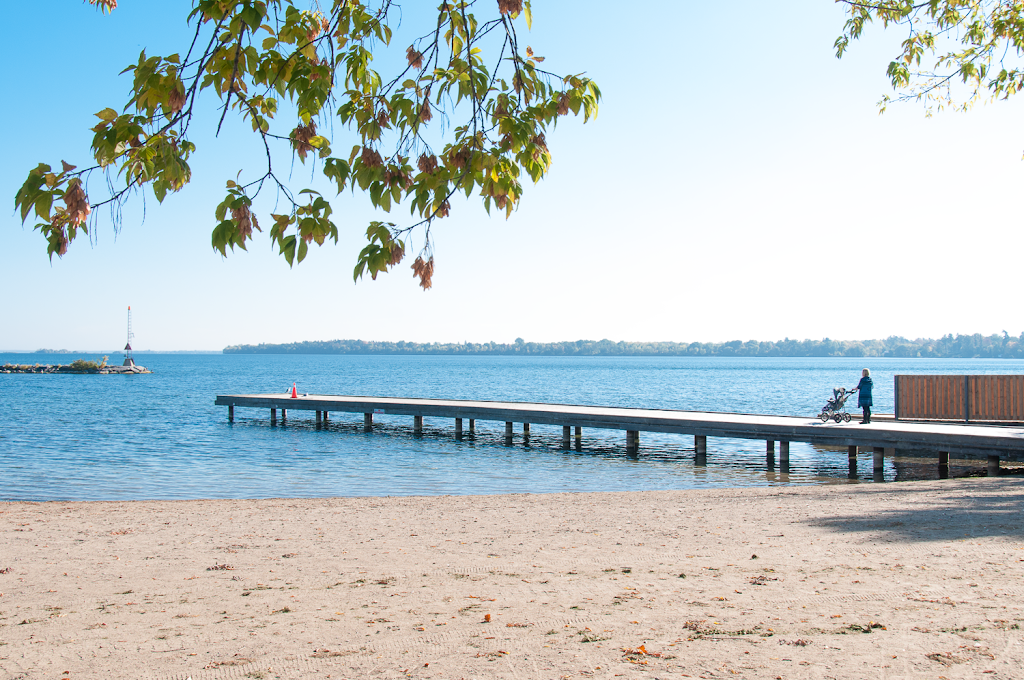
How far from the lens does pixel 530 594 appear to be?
21.0 feet

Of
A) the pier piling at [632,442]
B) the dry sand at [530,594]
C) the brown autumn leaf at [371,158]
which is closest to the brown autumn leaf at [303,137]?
the brown autumn leaf at [371,158]

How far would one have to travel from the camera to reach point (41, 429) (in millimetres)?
35344

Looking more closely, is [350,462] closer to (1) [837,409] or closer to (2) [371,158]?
(1) [837,409]

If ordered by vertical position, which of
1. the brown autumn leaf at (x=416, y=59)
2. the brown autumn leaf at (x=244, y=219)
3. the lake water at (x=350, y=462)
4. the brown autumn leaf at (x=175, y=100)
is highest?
the brown autumn leaf at (x=416, y=59)

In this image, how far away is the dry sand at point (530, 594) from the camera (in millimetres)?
4703

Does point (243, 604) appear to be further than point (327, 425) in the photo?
No

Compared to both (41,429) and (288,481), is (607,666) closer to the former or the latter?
(288,481)

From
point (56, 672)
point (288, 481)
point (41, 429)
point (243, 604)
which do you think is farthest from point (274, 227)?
point (41, 429)

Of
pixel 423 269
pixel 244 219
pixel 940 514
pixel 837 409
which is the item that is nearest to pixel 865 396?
pixel 837 409

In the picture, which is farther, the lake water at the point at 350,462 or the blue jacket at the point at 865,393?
the blue jacket at the point at 865,393

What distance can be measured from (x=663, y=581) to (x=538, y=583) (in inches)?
44.7

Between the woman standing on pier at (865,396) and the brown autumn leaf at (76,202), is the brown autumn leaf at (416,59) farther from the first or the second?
the woman standing on pier at (865,396)

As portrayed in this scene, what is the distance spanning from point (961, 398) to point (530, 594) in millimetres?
19633

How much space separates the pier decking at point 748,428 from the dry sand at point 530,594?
20.2ft
